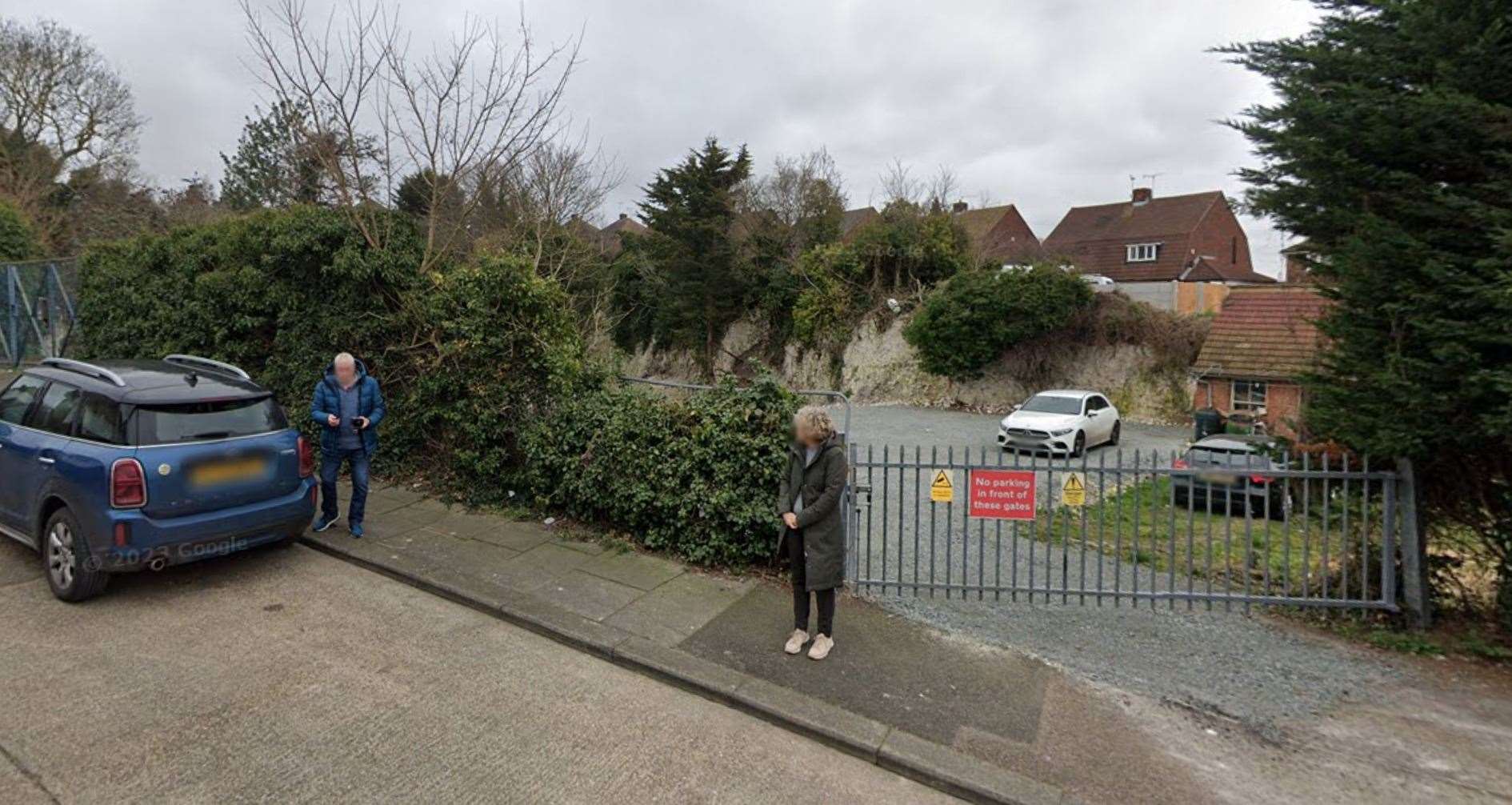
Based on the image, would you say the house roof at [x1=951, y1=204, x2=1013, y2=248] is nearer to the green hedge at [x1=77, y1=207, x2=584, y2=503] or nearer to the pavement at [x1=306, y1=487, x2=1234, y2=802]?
the green hedge at [x1=77, y1=207, x2=584, y2=503]

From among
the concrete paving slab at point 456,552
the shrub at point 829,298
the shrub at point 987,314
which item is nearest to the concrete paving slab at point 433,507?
the concrete paving slab at point 456,552

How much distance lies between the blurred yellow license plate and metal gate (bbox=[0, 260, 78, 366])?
12283mm

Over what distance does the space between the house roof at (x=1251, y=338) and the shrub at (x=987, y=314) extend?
3.65 meters

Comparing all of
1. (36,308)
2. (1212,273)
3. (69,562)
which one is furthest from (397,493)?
(1212,273)

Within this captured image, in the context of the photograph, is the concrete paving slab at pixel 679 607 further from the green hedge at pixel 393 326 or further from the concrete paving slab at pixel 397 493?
the concrete paving slab at pixel 397 493

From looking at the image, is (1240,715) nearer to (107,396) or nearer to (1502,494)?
(1502,494)

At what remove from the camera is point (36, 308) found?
14.4 meters

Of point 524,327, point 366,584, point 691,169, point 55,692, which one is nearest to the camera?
point 55,692

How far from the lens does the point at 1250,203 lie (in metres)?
4.89

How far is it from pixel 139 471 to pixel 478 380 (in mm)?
2880

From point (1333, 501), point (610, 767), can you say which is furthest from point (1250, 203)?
point (610, 767)

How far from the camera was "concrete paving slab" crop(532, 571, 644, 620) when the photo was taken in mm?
4781

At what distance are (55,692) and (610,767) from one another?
2.88 m

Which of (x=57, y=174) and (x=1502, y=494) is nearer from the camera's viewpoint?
(x=1502, y=494)
